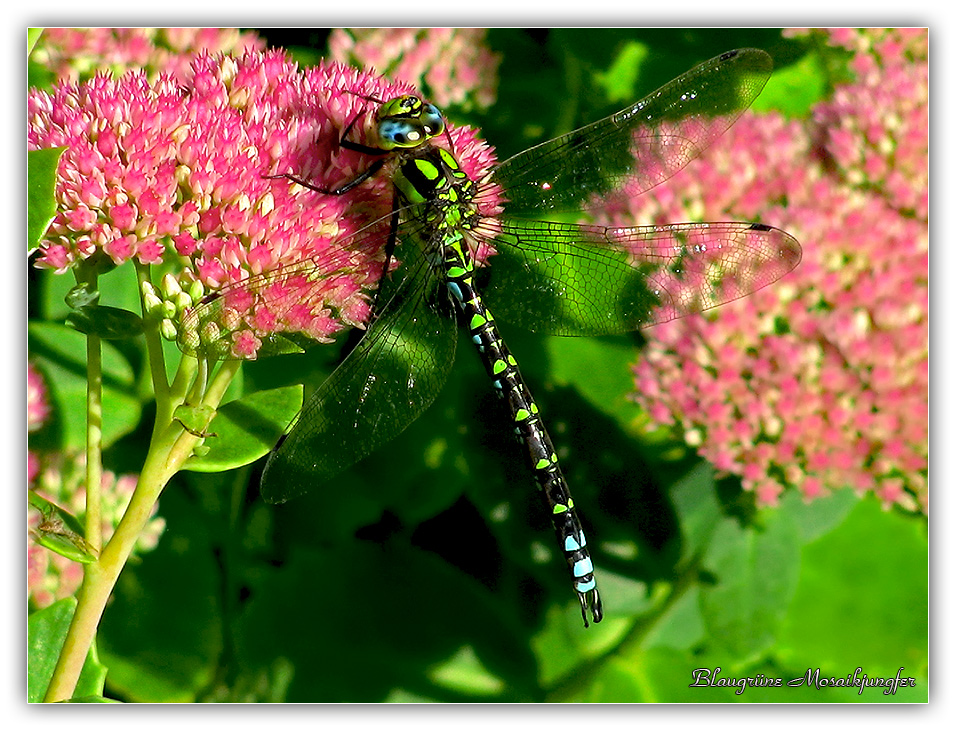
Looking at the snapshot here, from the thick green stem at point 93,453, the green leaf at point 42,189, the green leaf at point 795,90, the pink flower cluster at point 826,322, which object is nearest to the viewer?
the green leaf at point 42,189

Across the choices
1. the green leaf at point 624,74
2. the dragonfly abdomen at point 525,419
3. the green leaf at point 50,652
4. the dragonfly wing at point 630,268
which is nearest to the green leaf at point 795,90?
the green leaf at point 624,74

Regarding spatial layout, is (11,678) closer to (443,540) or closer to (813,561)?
(443,540)

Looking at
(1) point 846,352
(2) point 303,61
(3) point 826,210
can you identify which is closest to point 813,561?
(1) point 846,352

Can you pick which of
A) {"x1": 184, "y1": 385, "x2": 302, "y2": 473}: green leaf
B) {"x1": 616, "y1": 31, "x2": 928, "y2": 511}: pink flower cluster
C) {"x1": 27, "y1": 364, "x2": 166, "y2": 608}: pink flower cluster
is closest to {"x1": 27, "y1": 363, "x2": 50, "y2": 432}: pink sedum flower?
{"x1": 27, "y1": 364, "x2": 166, "y2": 608}: pink flower cluster

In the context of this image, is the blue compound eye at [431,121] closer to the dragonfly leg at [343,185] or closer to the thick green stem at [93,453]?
the dragonfly leg at [343,185]

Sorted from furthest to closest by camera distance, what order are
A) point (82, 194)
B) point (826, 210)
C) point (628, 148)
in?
1. point (826, 210)
2. point (628, 148)
3. point (82, 194)

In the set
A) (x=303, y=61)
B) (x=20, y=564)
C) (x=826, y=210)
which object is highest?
(x=303, y=61)

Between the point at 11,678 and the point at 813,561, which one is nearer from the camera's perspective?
the point at 11,678
